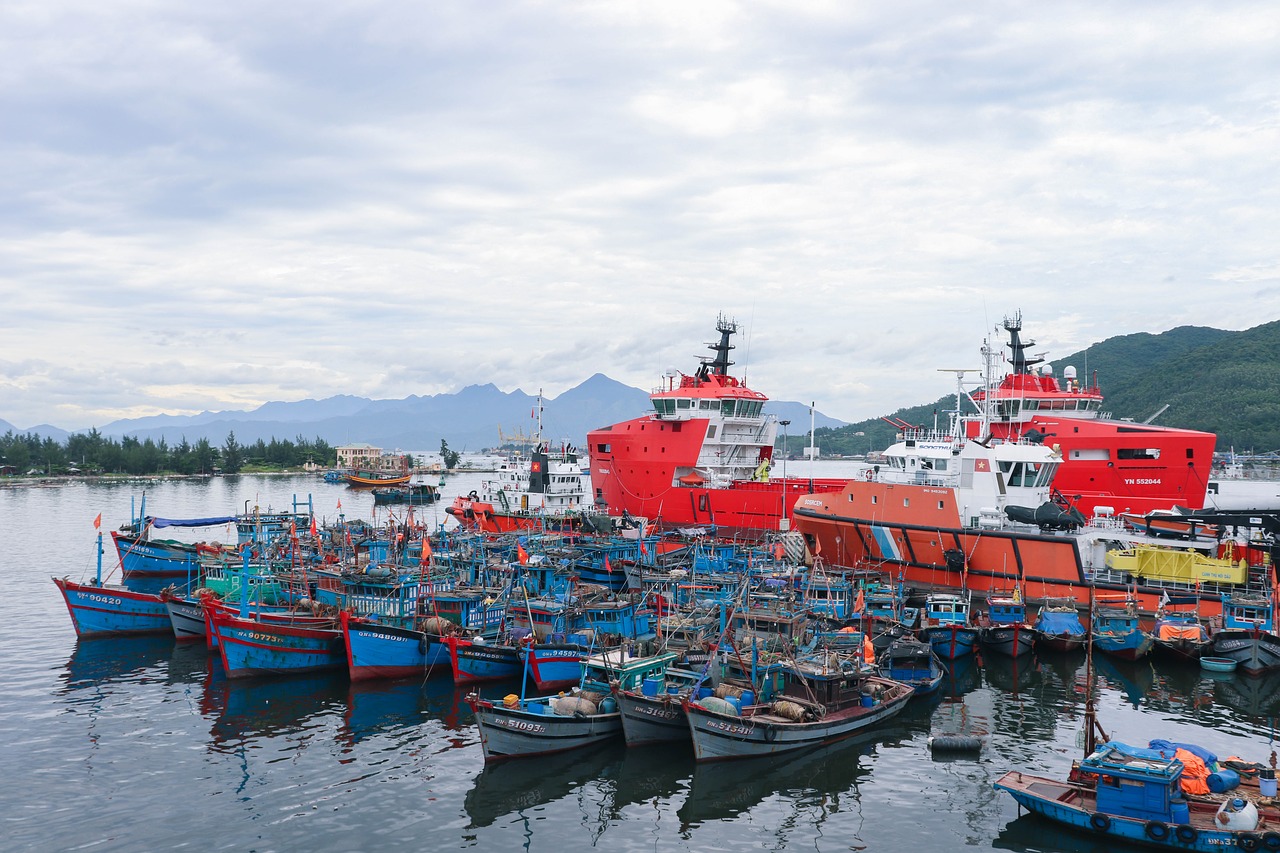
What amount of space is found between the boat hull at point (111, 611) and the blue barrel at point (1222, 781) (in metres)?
33.8

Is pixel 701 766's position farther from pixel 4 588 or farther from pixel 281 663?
pixel 4 588

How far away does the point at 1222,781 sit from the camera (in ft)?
52.9

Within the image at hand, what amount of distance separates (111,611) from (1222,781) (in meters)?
35.4

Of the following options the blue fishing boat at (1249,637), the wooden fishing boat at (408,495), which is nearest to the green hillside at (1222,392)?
the wooden fishing boat at (408,495)

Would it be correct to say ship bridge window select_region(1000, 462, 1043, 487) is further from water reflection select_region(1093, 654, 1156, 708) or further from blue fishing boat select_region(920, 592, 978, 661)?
water reflection select_region(1093, 654, 1156, 708)

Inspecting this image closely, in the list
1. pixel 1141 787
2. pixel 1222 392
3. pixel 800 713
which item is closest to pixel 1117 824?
pixel 1141 787

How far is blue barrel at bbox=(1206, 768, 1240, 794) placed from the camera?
16109mm

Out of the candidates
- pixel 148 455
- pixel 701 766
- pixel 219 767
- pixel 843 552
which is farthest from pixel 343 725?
pixel 148 455

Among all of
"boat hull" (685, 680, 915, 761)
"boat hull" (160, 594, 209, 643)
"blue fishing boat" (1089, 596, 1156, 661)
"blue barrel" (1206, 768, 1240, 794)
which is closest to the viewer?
"blue barrel" (1206, 768, 1240, 794)

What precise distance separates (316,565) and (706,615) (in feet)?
63.4

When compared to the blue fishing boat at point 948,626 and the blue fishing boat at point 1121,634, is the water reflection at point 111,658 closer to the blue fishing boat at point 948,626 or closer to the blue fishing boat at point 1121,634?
the blue fishing boat at point 948,626

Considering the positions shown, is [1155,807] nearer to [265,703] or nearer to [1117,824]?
[1117,824]

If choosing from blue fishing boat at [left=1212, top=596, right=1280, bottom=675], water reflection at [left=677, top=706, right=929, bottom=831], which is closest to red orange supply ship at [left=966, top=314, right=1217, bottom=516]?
blue fishing boat at [left=1212, top=596, right=1280, bottom=675]

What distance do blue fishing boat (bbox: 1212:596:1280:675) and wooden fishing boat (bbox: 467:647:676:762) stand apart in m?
19.0
